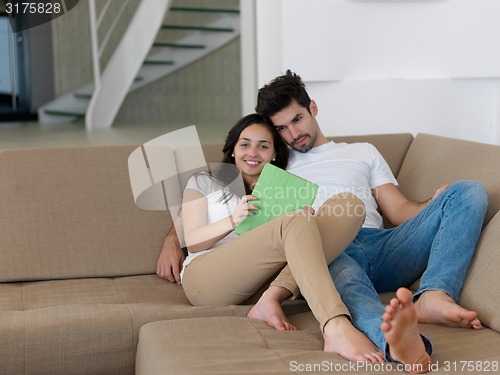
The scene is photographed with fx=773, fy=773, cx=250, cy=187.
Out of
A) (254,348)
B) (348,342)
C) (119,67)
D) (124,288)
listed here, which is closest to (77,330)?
(124,288)

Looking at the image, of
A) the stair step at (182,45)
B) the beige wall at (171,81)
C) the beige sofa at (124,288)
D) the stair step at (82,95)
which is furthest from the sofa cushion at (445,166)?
the stair step at (82,95)

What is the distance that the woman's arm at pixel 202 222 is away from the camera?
2.27 m

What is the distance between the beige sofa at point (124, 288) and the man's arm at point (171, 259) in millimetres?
36

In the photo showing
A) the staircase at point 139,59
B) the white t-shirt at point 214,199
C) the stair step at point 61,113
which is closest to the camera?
the white t-shirt at point 214,199

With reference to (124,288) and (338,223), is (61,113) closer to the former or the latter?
(124,288)

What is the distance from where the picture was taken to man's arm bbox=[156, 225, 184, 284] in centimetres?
255

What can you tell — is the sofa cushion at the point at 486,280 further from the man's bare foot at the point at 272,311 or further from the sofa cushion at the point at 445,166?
the man's bare foot at the point at 272,311

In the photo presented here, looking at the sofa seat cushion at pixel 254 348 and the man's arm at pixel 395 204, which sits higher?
the man's arm at pixel 395 204

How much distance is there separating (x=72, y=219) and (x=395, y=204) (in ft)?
3.61

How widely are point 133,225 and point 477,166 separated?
3.88ft

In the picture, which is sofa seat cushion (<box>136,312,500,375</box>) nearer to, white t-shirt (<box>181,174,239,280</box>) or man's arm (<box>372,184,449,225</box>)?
white t-shirt (<box>181,174,239,280</box>)

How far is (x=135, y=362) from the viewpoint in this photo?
6.94 ft

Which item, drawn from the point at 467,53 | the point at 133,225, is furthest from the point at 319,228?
the point at 467,53

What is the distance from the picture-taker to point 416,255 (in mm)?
2344
